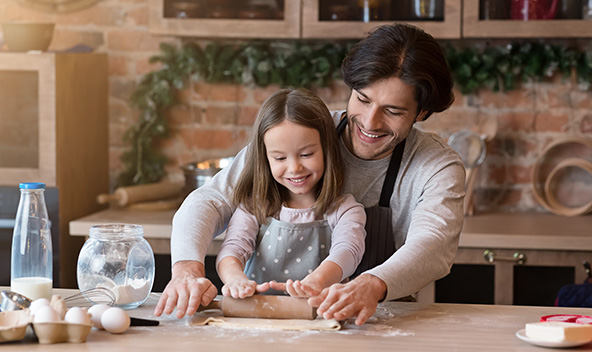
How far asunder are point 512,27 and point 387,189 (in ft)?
3.98

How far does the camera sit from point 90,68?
3025mm

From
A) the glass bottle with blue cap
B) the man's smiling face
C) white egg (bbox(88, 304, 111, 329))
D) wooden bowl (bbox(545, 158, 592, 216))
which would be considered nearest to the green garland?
wooden bowl (bbox(545, 158, 592, 216))

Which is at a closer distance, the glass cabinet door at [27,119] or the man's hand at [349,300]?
the man's hand at [349,300]

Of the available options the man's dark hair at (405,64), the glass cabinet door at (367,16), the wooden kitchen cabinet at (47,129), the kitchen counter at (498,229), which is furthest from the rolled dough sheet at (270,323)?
the glass cabinet door at (367,16)

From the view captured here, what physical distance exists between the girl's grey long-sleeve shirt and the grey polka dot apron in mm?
120

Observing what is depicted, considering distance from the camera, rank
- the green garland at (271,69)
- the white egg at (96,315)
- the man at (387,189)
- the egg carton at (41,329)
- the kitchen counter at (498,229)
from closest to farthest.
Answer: the egg carton at (41,329)
the white egg at (96,315)
the man at (387,189)
the kitchen counter at (498,229)
the green garland at (271,69)

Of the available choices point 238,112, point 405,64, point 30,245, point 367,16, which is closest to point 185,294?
point 30,245

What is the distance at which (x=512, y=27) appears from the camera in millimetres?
2779

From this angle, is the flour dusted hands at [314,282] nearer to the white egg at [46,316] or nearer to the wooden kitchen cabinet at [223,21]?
the white egg at [46,316]

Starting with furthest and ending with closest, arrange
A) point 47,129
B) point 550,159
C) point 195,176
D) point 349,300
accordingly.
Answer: point 550,159
point 195,176
point 47,129
point 349,300

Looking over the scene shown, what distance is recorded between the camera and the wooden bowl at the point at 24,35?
2789mm

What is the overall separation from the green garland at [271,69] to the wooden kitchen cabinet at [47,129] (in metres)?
0.33

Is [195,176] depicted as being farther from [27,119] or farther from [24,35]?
[24,35]

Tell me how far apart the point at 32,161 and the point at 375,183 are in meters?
1.45
